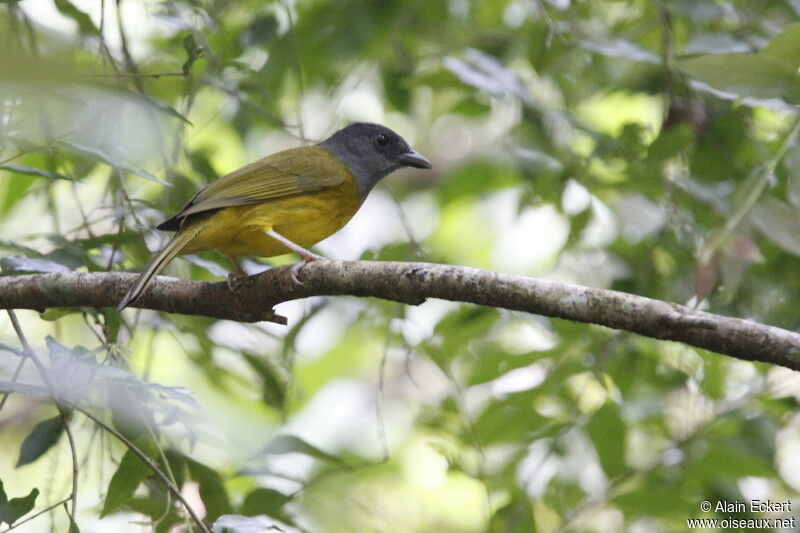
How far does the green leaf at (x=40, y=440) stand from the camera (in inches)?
104

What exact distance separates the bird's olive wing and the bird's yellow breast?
0.04 metres

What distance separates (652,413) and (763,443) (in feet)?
1.96

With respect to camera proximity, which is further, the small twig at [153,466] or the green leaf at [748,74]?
the green leaf at [748,74]

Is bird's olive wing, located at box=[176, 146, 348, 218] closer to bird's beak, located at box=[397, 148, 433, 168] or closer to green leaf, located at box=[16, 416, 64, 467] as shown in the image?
bird's beak, located at box=[397, 148, 433, 168]

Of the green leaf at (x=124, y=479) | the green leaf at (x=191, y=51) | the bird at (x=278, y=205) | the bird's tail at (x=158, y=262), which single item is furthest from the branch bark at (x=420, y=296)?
the green leaf at (x=191, y=51)

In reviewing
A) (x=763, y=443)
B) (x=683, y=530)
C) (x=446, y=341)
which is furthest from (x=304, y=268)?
(x=683, y=530)

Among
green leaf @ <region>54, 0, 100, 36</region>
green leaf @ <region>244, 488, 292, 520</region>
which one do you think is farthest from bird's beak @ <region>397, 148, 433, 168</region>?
green leaf @ <region>244, 488, 292, 520</region>

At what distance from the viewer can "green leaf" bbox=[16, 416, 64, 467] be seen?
265 cm

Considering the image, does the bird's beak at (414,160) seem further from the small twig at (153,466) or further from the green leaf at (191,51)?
the small twig at (153,466)

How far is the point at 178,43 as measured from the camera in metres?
4.66

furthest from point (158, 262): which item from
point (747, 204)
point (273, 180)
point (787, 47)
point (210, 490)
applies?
point (787, 47)

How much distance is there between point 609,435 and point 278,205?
1.64m

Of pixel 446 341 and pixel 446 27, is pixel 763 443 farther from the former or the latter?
pixel 446 27

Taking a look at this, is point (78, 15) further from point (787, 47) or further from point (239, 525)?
point (787, 47)
